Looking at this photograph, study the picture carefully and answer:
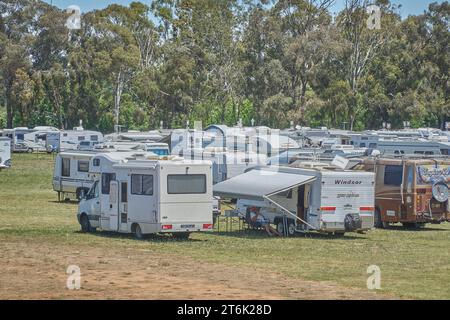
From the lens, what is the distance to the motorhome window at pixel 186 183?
2892cm

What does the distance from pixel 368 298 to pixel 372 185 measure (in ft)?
40.7

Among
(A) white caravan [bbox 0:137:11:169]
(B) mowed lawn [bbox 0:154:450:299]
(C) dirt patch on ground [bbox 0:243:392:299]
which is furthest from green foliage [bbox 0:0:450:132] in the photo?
(C) dirt patch on ground [bbox 0:243:392:299]

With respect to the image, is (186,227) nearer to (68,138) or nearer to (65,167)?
(65,167)

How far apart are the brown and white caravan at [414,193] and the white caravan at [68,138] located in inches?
1804

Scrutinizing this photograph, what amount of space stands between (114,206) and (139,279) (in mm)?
9265

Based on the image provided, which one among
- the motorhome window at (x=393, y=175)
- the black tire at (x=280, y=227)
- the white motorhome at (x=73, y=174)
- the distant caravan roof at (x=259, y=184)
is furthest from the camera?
the white motorhome at (x=73, y=174)

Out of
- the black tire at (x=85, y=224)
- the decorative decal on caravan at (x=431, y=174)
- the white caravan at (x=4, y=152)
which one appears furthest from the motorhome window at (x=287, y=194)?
the white caravan at (x=4, y=152)

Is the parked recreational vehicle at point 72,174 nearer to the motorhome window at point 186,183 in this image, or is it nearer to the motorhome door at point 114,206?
the motorhome door at point 114,206

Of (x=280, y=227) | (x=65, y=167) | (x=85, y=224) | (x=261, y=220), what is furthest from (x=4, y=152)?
(x=280, y=227)

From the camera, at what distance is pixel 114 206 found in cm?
3064

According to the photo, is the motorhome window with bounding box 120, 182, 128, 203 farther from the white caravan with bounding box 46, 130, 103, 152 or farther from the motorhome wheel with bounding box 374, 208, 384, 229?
the white caravan with bounding box 46, 130, 103, 152

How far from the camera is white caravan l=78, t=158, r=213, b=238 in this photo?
28875mm
